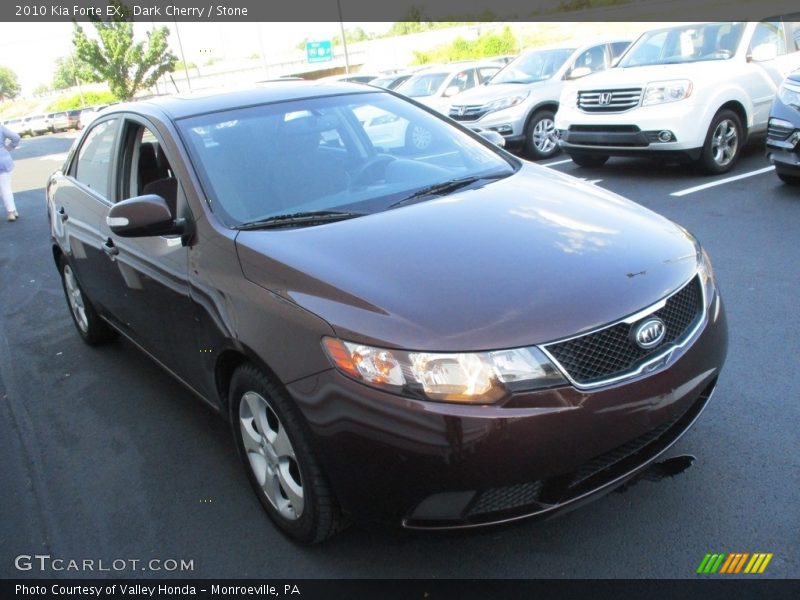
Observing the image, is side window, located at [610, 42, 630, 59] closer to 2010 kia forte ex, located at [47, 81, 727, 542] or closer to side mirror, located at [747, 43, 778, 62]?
side mirror, located at [747, 43, 778, 62]

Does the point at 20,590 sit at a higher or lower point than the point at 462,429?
lower

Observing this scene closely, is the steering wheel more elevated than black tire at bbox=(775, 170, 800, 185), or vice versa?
the steering wheel

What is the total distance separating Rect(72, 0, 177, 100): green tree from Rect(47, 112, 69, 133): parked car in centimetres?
440

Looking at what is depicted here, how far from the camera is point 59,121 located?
5091 cm

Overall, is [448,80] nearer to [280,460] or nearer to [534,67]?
[534,67]

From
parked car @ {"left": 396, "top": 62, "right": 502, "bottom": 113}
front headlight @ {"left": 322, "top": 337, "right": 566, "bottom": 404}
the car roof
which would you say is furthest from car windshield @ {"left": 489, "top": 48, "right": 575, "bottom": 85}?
front headlight @ {"left": 322, "top": 337, "right": 566, "bottom": 404}

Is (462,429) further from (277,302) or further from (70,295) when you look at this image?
(70,295)

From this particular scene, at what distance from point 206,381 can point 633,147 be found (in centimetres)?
661

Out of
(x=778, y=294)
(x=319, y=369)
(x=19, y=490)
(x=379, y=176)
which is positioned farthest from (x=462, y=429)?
(x=778, y=294)

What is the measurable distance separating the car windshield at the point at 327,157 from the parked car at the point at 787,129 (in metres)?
3.83

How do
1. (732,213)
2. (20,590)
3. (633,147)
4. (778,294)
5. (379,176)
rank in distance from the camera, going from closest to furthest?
(20,590) < (379,176) < (778,294) < (732,213) < (633,147)

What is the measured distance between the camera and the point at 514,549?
262 centimetres

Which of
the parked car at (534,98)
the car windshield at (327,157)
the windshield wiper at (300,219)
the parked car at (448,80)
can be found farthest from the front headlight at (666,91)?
the windshield wiper at (300,219)

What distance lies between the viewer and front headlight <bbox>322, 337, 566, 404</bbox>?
211 centimetres
